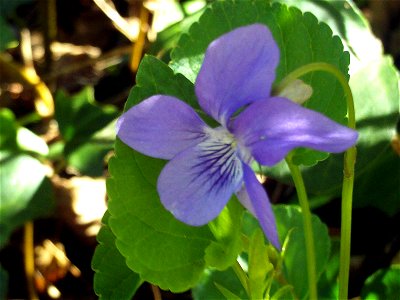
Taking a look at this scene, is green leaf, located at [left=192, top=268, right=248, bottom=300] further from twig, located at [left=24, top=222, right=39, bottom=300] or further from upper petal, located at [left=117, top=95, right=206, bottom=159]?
twig, located at [left=24, top=222, right=39, bottom=300]

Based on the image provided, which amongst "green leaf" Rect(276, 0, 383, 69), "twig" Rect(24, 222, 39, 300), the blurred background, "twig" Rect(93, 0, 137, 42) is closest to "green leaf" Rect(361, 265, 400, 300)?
the blurred background

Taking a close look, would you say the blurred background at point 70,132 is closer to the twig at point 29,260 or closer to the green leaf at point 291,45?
the twig at point 29,260

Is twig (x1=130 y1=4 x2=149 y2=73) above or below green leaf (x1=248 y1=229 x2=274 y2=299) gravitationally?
above

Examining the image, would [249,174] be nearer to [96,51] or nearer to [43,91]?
[43,91]

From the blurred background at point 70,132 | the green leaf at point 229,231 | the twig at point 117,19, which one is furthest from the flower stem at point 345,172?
the twig at point 117,19

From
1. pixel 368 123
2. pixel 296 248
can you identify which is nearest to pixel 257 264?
pixel 296 248
